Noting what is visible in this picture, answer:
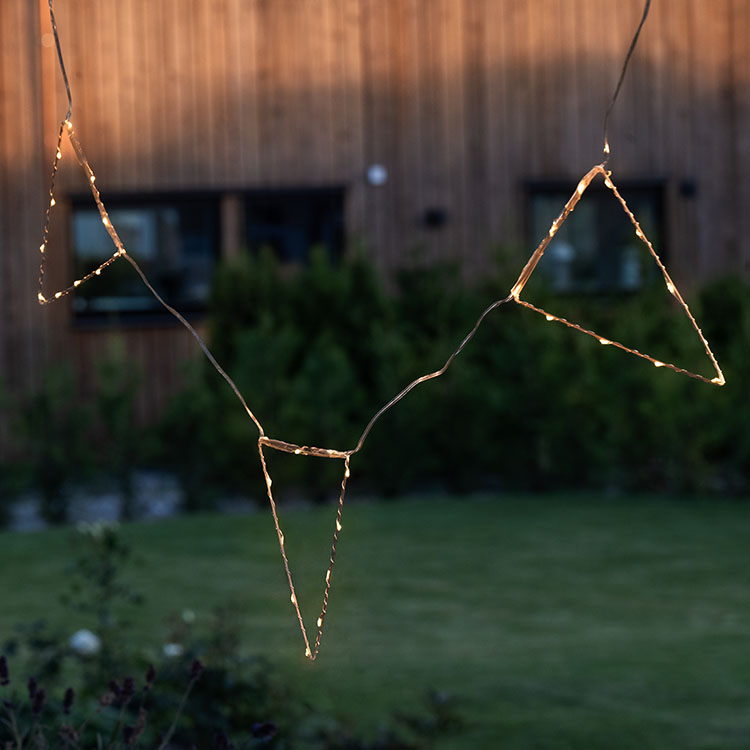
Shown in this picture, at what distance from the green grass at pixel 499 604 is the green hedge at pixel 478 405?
1.19 feet

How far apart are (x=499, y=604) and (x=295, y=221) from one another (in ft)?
24.6

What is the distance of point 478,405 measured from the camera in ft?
33.5

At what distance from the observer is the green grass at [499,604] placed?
485 centimetres

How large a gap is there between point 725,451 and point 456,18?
5.54 metres

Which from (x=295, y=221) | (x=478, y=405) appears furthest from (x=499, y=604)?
(x=295, y=221)

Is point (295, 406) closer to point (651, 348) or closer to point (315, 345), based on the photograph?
point (315, 345)

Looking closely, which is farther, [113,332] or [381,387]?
[113,332]

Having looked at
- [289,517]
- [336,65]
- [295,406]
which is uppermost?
[336,65]

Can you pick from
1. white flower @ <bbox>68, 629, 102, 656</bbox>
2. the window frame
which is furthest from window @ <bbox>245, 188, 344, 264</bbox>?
white flower @ <bbox>68, 629, 102, 656</bbox>

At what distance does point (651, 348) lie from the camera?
10.2 m

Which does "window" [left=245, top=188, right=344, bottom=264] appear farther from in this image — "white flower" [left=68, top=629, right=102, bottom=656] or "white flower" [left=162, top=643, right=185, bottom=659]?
"white flower" [left=162, top=643, right=185, bottom=659]

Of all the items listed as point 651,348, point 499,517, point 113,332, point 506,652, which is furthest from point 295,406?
point 506,652

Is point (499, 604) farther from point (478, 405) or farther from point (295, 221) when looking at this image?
point (295, 221)

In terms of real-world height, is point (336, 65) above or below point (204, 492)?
above
